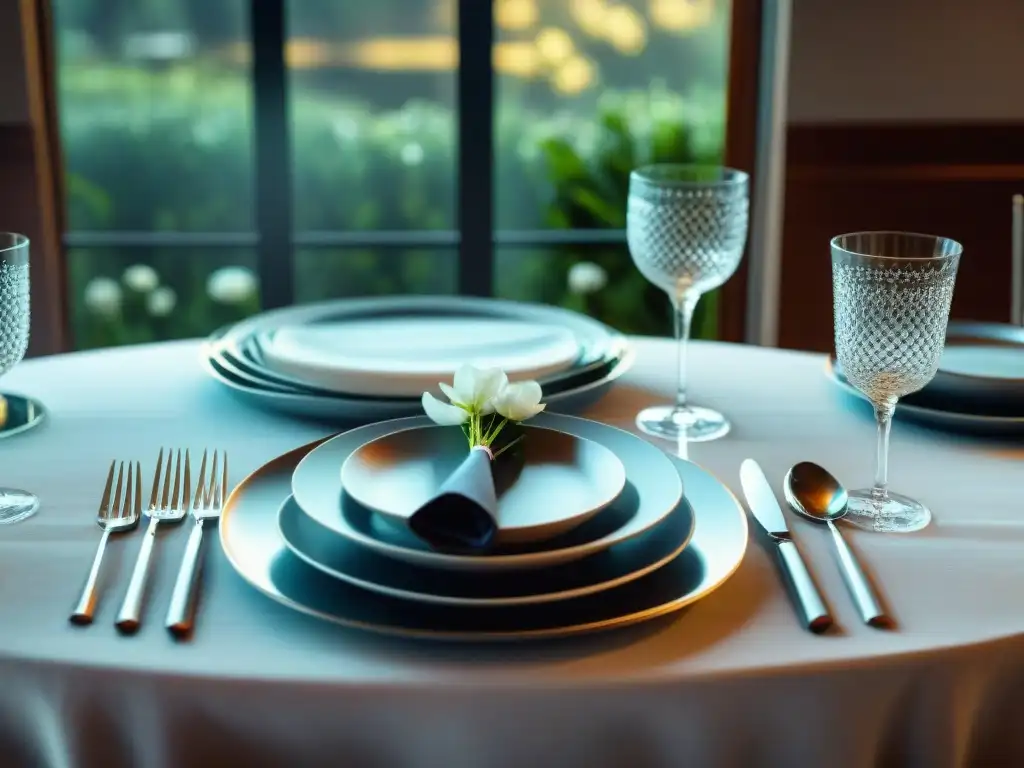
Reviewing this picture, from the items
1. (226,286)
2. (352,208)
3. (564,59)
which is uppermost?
(564,59)

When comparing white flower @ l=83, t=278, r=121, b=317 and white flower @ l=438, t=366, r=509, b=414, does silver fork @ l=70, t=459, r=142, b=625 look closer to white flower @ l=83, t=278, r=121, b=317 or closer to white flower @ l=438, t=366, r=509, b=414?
white flower @ l=438, t=366, r=509, b=414

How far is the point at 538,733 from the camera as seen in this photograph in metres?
0.69

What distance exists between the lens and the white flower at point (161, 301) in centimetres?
273

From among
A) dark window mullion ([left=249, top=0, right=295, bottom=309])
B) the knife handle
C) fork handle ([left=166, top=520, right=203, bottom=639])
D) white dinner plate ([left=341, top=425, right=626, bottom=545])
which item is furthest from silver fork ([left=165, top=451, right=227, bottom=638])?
dark window mullion ([left=249, top=0, right=295, bottom=309])

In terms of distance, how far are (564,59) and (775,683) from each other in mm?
2124

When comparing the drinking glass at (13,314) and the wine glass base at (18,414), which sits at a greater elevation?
the drinking glass at (13,314)

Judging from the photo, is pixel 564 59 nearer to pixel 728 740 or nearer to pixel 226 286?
pixel 226 286

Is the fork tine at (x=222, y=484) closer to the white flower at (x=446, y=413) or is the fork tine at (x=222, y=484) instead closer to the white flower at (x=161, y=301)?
the white flower at (x=446, y=413)

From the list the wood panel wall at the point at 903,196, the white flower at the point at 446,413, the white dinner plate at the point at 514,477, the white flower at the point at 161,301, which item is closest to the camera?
the white dinner plate at the point at 514,477

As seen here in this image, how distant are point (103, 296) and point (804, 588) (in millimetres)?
2220

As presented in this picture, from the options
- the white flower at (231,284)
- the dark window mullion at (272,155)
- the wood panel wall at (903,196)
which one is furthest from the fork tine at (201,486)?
the wood panel wall at (903,196)

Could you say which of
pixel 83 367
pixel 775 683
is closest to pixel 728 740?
pixel 775 683

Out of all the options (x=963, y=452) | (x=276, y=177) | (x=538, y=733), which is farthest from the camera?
(x=276, y=177)

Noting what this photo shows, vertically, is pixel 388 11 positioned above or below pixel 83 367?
above
